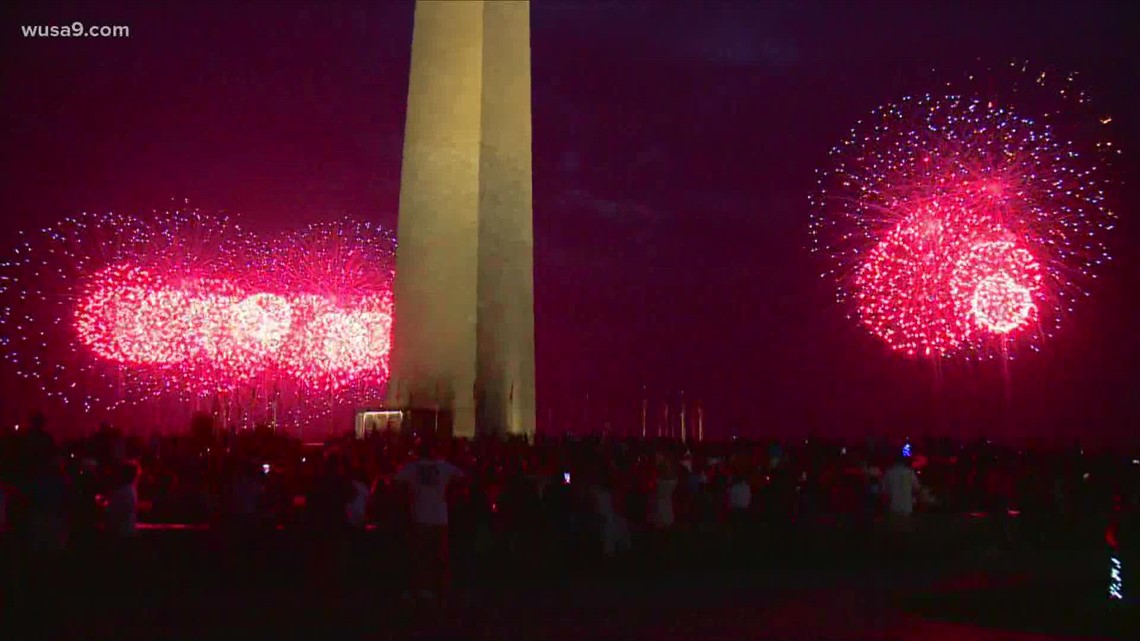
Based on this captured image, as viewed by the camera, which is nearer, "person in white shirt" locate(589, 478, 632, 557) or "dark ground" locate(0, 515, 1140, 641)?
"dark ground" locate(0, 515, 1140, 641)

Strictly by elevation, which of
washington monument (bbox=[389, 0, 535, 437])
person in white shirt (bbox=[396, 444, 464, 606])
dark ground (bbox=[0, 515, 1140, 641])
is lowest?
dark ground (bbox=[0, 515, 1140, 641])

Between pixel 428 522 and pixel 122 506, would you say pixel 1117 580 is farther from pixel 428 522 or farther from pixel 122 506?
pixel 122 506

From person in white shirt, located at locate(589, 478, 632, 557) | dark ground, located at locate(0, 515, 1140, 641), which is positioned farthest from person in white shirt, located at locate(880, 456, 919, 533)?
person in white shirt, located at locate(589, 478, 632, 557)

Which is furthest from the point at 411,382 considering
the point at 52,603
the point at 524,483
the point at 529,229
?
the point at 52,603

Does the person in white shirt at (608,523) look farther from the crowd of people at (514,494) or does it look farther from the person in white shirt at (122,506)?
the person in white shirt at (122,506)

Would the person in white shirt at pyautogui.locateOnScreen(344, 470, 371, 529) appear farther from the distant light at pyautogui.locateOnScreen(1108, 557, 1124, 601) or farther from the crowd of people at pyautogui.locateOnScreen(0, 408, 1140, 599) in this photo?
the distant light at pyautogui.locateOnScreen(1108, 557, 1124, 601)

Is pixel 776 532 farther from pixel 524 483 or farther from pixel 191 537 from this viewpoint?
pixel 191 537
